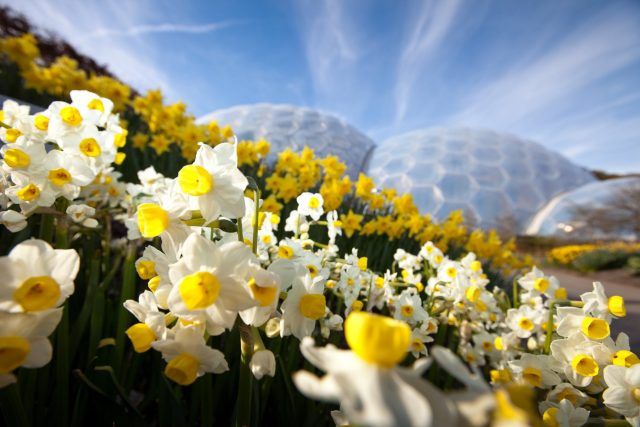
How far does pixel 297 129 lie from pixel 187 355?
13169mm

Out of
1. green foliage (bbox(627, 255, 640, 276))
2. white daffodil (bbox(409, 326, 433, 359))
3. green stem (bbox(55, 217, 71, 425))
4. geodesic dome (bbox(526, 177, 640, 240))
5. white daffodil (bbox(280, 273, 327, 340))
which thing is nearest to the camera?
white daffodil (bbox(280, 273, 327, 340))

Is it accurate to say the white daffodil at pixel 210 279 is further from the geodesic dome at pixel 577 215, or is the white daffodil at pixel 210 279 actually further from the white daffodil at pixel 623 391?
the geodesic dome at pixel 577 215

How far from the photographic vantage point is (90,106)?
99 centimetres

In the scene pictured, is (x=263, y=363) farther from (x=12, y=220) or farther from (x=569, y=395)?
(x=569, y=395)

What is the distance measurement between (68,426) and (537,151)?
21825 mm

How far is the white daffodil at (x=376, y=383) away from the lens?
0.77 ft

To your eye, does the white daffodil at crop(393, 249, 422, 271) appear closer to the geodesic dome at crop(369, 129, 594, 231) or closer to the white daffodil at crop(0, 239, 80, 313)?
the white daffodil at crop(0, 239, 80, 313)

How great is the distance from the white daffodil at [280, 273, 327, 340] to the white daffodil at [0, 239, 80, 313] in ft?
1.10

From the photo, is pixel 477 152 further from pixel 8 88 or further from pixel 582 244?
pixel 8 88

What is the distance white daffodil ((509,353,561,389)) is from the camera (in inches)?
34.5

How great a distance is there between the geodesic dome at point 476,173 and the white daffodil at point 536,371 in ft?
41.4

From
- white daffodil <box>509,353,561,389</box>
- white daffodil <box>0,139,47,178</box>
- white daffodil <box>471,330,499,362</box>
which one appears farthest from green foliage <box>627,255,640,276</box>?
white daffodil <box>0,139,47,178</box>

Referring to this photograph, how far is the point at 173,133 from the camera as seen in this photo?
10.4ft

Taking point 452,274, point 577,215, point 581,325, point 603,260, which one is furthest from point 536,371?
point 577,215
